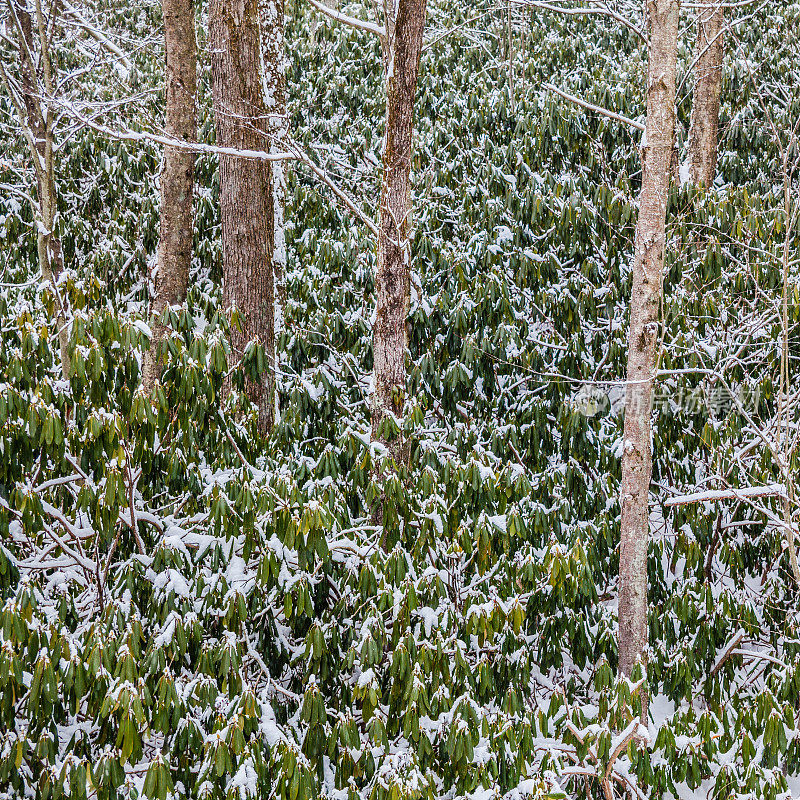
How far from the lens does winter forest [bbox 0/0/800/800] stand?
3.81 metres

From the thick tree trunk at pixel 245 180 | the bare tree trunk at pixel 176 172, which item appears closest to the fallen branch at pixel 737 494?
the thick tree trunk at pixel 245 180

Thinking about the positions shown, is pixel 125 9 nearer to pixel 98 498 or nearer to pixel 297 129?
pixel 297 129

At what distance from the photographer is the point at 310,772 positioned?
3602mm

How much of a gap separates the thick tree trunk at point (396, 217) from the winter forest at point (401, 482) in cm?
2

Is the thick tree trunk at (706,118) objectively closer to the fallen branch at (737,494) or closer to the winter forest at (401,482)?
the winter forest at (401,482)

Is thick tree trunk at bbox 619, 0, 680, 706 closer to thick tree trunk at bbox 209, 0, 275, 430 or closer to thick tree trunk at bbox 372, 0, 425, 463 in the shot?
thick tree trunk at bbox 372, 0, 425, 463

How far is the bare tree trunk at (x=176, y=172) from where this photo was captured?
6.46 metres

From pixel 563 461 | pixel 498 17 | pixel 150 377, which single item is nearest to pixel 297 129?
pixel 498 17

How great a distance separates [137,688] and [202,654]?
39 centimetres

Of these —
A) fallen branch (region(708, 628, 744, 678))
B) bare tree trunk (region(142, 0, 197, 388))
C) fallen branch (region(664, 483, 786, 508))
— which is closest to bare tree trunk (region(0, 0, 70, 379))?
bare tree trunk (region(142, 0, 197, 388))

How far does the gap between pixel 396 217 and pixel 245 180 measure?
1.53 m

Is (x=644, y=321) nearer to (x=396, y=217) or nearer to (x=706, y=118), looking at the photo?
(x=396, y=217)

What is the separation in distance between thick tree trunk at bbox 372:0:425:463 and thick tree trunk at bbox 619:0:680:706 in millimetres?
1341

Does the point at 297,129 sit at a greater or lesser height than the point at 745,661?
greater
